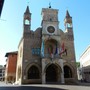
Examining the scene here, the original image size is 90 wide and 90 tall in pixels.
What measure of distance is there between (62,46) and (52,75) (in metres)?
6.55

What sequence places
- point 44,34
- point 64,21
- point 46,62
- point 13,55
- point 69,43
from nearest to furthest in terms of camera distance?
point 46,62 < point 44,34 < point 69,43 < point 64,21 < point 13,55

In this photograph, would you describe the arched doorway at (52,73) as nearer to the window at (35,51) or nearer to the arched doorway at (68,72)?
the arched doorway at (68,72)

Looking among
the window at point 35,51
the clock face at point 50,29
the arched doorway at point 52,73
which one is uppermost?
the clock face at point 50,29

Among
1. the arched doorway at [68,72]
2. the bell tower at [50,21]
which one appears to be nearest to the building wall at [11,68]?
the bell tower at [50,21]

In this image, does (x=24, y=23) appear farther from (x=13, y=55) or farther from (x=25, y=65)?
(x=13, y=55)

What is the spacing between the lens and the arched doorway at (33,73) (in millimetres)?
34531

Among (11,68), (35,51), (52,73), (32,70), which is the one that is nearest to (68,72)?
(52,73)

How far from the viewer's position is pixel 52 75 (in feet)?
118

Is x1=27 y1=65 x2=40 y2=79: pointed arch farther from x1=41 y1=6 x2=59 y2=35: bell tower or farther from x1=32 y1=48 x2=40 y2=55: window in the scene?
x1=41 y1=6 x2=59 y2=35: bell tower

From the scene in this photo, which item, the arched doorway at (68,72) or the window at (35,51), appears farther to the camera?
the arched doorway at (68,72)

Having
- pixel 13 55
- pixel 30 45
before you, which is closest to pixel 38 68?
pixel 30 45

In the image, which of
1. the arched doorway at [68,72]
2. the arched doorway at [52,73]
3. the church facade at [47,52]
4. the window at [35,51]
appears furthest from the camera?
the arched doorway at [68,72]

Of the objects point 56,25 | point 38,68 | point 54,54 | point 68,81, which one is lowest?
point 68,81

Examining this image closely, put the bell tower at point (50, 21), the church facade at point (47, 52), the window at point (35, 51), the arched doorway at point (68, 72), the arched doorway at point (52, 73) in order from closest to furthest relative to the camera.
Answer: the church facade at point (47, 52)
the window at point (35, 51)
the arched doorway at point (52, 73)
the arched doorway at point (68, 72)
the bell tower at point (50, 21)
